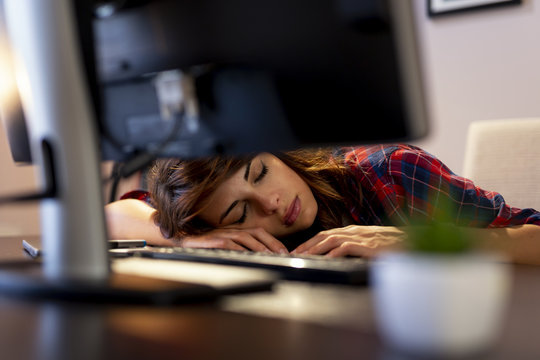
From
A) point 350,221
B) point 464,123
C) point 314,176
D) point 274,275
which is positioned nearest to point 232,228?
point 314,176

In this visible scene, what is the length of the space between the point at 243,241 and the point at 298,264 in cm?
50

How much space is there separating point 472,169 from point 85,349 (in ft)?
5.68

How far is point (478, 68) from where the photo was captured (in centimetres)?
267

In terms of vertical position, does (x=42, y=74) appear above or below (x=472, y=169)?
above

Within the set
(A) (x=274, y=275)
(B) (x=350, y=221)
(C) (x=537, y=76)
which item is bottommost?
(B) (x=350, y=221)

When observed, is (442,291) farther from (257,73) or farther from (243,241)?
(243,241)

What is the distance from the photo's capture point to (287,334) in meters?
0.44

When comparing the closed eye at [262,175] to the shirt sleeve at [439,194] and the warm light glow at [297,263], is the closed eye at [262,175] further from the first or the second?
the warm light glow at [297,263]

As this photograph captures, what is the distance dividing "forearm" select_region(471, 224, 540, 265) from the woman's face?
38cm

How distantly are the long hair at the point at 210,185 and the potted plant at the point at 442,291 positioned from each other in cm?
92

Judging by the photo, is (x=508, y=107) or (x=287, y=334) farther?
(x=508, y=107)

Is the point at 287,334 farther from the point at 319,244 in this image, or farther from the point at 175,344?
the point at 319,244

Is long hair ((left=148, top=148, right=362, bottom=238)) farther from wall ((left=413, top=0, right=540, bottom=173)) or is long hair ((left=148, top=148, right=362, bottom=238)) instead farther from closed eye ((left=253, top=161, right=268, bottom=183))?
wall ((left=413, top=0, right=540, bottom=173))

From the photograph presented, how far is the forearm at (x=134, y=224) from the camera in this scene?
1428 mm
